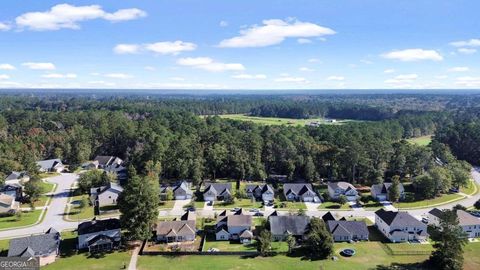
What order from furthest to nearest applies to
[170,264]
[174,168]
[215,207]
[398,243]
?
[174,168] → [215,207] → [398,243] → [170,264]

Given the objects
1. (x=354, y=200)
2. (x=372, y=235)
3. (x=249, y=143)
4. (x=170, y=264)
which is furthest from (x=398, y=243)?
(x=249, y=143)

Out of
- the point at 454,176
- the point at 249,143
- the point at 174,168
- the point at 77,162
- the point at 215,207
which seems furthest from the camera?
the point at 77,162

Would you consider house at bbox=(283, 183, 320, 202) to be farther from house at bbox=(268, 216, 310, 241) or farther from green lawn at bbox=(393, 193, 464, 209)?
house at bbox=(268, 216, 310, 241)

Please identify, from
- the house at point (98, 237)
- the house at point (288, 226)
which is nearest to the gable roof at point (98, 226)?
the house at point (98, 237)

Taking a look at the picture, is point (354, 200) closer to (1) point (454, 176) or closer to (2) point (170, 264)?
(1) point (454, 176)

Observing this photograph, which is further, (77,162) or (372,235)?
(77,162)

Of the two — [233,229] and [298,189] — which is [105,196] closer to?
[233,229]
